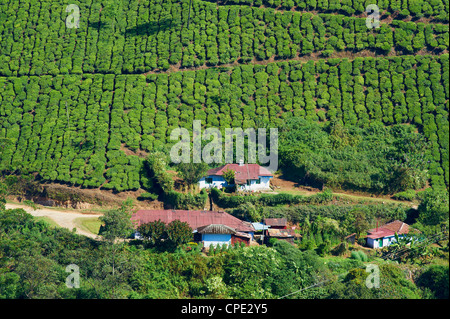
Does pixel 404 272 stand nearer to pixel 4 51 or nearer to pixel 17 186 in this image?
pixel 17 186

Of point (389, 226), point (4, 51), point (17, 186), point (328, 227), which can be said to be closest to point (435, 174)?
point (389, 226)

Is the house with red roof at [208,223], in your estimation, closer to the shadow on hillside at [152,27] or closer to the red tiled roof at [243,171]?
the red tiled roof at [243,171]

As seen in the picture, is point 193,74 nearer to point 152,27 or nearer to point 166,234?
point 152,27

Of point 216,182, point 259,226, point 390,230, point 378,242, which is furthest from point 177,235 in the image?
point 390,230

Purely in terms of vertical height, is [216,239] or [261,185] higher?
[261,185]

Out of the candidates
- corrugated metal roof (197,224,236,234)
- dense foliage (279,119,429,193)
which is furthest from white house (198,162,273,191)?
corrugated metal roof (197,224,236,234)

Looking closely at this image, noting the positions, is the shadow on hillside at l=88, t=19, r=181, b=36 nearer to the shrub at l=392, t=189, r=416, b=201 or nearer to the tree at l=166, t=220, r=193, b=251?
the tree at l=166, t=220, r=193, b=251
